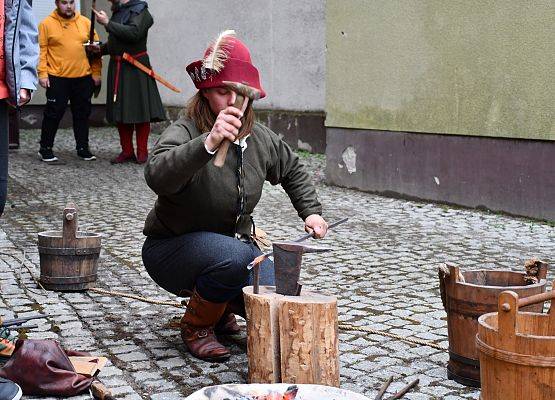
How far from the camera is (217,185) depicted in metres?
3.99

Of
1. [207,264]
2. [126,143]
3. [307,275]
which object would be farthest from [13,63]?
[126,143]

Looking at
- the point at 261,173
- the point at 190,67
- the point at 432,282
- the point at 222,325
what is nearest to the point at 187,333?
the point at 222,325

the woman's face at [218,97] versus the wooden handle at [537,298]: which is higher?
the woman's face at [218,97]

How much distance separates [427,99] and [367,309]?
162 inches

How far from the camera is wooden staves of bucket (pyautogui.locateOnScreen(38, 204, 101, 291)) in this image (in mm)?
5324

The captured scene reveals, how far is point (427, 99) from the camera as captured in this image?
344 inches

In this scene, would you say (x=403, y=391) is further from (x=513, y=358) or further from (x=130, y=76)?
(x=130, y=76)

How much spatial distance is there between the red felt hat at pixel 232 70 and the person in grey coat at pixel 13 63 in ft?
3.00

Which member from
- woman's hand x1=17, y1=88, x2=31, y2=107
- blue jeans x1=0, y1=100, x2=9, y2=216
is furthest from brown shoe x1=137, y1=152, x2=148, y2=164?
blue jeans x1=0, y1=100, x2=9, y2=216

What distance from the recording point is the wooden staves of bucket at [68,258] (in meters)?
5.32

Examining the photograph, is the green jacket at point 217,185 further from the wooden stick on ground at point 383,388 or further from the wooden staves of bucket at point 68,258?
the wooden staves of bucket at point 68,258

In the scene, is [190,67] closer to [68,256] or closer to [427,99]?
[68,256]

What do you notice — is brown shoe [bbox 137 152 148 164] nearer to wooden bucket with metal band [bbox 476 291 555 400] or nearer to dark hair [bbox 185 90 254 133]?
dark hair [bbox 185 90 254 133]

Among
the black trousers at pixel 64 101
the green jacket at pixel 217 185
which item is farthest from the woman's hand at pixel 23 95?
the black trousers at pixel 64 101
